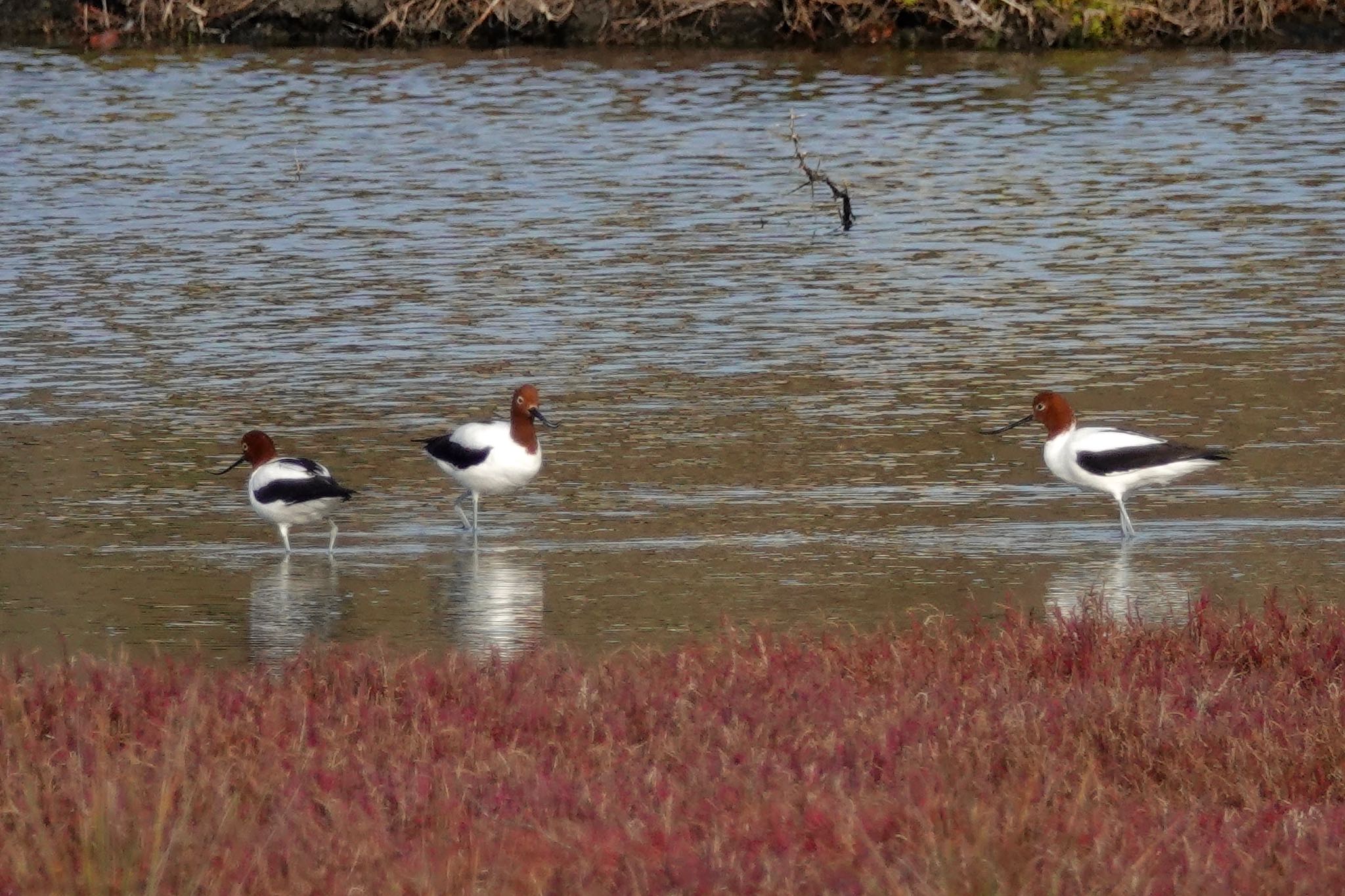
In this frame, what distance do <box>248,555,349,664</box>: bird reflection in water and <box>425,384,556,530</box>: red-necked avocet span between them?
1.10m

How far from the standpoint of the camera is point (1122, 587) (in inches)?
478

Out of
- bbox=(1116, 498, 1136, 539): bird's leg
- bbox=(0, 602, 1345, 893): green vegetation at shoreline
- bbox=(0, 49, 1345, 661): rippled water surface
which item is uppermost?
bbox=(0, 602, 1345, 893): green vegetation at shoreline

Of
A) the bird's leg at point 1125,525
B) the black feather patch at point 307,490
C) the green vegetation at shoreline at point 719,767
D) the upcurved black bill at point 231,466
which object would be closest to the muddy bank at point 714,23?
the upcurved black bill at point 231,466

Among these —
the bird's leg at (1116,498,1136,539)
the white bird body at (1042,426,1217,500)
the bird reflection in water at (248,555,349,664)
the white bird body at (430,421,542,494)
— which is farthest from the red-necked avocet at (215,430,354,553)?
the bird's leg at (1116,498,1136,539)

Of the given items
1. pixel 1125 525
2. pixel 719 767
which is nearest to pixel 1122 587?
pixel 1125 525

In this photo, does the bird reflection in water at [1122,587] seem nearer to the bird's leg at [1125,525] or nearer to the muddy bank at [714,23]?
the bird's leg at [1125,525]

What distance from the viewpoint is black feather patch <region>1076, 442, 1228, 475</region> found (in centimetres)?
1367

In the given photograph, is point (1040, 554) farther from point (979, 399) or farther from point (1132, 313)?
point (1132, 313)

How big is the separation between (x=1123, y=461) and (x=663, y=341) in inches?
325

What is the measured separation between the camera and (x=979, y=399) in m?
18.2

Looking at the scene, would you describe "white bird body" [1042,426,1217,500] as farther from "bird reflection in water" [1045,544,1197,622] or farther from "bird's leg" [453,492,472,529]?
"bird's leg" [453,492,472,529]

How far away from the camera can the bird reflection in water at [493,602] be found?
37.0ft

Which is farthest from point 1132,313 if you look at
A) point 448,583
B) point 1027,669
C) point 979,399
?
point 1027,669

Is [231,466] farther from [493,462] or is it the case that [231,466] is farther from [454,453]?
[493,462]
